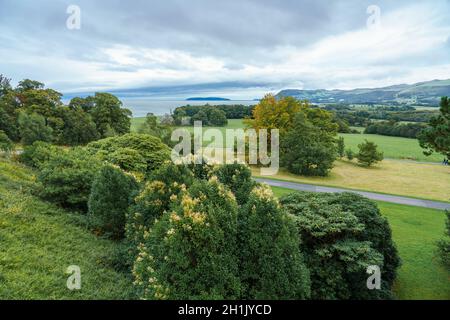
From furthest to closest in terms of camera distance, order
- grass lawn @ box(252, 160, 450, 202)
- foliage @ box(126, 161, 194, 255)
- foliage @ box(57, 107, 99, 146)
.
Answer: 1. foliage @ box(57, 107, 99, 146)
2. grass lawn @ box(252, 160, 450, 202)
3. foliage @ box(126, 161, 194, 255)

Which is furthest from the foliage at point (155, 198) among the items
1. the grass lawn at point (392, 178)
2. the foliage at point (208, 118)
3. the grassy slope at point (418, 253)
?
the foliage at point (208, 118)

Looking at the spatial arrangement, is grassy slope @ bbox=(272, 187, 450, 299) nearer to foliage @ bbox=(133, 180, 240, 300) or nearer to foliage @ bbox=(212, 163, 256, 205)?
foliage @ bbox=(212, 163, 256, 205)

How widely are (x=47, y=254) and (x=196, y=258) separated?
5.14 m

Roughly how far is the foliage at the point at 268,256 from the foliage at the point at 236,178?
1814mm

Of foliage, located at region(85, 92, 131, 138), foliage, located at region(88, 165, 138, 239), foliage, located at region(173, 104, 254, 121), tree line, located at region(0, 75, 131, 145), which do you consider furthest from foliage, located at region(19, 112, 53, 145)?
foliage, located at region(173, 104, 254, 121)

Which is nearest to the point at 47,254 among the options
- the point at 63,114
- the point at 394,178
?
the point at 394,178

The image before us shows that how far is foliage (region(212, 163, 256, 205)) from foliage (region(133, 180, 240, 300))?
212 centimetres

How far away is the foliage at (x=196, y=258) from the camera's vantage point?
4.83 m

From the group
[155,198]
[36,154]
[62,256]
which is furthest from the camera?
[36,154]

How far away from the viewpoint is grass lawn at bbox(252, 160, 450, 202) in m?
24.5

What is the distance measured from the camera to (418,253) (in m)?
11.2

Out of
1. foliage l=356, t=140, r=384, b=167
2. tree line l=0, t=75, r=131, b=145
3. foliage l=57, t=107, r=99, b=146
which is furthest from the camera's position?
foliage l=57, t=107, r=99, b=146

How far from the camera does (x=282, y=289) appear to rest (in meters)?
5.23

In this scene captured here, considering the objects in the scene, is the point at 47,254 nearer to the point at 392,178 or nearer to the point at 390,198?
the point at 390,198
